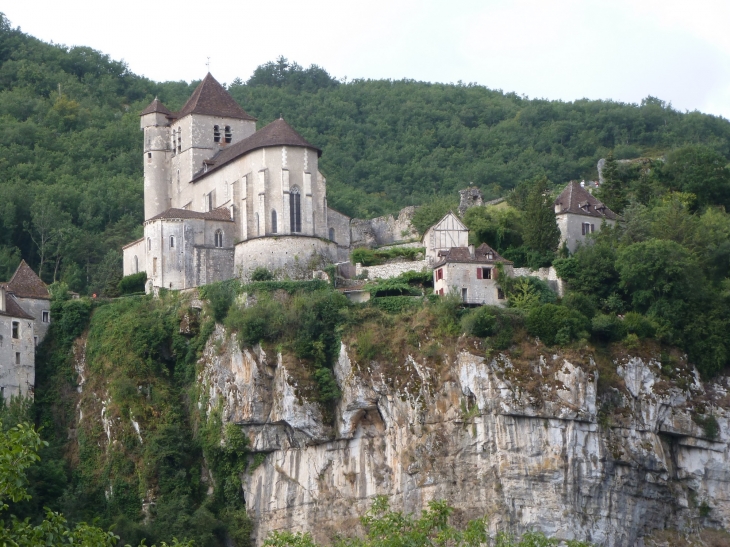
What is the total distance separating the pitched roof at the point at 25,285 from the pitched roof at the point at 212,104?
12344mm

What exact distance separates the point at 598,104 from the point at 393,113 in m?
14.7

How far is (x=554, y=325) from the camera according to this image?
62.3 metres

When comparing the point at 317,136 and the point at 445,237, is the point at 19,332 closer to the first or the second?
the point at 445,237

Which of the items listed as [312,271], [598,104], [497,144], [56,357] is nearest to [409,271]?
[312,271]

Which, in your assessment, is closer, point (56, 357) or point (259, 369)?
point (259, 369)

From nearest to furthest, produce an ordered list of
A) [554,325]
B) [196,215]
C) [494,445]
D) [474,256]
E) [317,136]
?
[494,445], [554,325], [474,256], [196,215], [317,136]

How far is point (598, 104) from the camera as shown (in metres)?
116

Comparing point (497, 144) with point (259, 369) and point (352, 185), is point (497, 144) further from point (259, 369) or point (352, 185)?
point (259, 369)

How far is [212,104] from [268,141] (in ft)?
26.7

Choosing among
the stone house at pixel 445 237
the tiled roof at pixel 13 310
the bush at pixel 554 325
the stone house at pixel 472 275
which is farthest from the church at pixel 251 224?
the bush at pixel 554 325

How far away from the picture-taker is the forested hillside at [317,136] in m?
89.4

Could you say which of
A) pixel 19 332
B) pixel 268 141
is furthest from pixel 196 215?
pixel 19 332

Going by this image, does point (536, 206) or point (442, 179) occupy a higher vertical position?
point (442, 179)

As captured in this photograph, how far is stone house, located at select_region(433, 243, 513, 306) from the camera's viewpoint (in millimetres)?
64812
